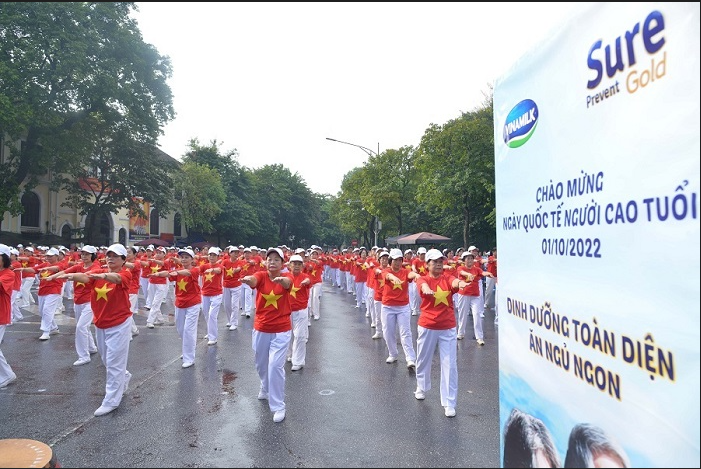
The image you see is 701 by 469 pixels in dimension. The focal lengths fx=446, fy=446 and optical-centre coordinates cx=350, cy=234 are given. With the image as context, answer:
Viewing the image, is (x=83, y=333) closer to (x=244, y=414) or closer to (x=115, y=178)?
(x=244, y=414)

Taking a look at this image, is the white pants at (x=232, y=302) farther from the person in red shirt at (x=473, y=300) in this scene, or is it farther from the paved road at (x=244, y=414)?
the person in red shirt at (x=473, y=300)

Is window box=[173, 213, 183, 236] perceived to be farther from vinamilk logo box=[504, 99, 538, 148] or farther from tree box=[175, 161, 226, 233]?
vinamilk logo box=[504, 99, 538, 148]

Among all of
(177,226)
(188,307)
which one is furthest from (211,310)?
(177,226)

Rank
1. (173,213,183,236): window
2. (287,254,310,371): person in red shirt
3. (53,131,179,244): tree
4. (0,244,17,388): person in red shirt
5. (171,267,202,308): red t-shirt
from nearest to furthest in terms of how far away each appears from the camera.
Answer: (0,244,17,388): person in red shirt, (287,254,310,371): person in red shirt, (171,267,202,308): red t-shirt, (53,131,179,244): tree, (173,213,183,236): window

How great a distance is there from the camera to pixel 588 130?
7.05ft

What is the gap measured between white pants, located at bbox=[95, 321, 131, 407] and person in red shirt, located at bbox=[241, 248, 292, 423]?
176 cm

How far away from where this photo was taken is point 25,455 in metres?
3.40

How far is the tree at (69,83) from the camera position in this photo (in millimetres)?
23844

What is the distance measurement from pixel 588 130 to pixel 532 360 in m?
1.34

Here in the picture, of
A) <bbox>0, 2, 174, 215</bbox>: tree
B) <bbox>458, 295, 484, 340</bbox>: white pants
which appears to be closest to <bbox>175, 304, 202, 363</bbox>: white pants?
<bbox>458, 295, 484, 340</bbox>: white pants

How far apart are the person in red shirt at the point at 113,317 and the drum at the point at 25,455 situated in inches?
71.0

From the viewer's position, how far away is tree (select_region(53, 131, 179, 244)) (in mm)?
32500

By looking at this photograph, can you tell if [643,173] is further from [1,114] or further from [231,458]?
[1,114]

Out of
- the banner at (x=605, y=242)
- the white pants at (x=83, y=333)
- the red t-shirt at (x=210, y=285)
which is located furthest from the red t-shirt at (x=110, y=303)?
the banner at (x=605, y=242)
